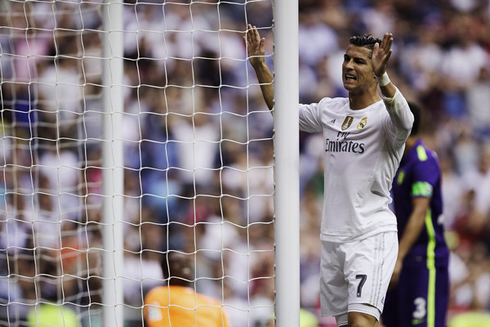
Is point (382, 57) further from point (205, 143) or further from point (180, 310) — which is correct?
point (205, 143)

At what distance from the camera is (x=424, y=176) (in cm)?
410

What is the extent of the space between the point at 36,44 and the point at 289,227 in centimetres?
358

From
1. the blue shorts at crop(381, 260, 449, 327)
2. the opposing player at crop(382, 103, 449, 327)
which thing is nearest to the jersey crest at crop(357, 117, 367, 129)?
the opposing player at crop(382, 103, 449, 327)

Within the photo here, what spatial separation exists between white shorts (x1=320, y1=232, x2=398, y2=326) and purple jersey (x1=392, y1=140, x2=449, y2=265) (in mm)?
959

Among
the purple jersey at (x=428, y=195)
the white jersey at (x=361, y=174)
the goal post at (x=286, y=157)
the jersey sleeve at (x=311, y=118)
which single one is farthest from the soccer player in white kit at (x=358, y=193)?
the purple jersey at (x=428, y=195)

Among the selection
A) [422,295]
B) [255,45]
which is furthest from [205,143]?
[255,45]

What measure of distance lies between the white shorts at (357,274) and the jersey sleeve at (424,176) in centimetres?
91

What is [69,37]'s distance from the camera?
5.81 meters

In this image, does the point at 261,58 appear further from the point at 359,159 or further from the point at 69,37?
the point at 69,37

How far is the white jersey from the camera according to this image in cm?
316

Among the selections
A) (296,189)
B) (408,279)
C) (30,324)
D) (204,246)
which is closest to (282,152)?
(296,189)

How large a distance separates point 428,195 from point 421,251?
34 cm

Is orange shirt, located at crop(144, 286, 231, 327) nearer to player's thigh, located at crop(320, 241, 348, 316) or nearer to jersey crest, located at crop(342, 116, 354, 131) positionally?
player's thigh, located at crop(320, 241, 348, 316)

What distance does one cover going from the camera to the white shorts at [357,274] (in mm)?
3082
